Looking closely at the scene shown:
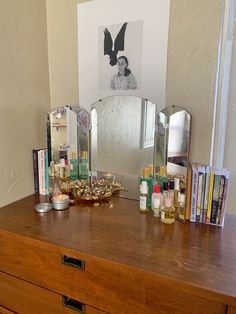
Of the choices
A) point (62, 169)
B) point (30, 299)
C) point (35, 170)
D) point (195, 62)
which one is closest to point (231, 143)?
point (195, 62)

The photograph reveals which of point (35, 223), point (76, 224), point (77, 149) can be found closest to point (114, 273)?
point (76, 224)

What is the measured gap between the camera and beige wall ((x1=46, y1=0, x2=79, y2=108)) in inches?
48.2

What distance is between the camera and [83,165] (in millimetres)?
1306

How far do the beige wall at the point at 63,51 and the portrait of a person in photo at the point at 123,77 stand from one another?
229 mm

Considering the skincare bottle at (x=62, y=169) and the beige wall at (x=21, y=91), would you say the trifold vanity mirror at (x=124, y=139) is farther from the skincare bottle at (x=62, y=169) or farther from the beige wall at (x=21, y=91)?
the beige wall at (x=21, y=91)

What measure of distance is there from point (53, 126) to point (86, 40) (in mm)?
449

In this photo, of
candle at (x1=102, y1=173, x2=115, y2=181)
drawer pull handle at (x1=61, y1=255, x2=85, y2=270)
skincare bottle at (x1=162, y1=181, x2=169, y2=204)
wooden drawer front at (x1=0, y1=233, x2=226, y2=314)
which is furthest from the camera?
candle at (x1=102, y1=173, x2=115, y2=181)

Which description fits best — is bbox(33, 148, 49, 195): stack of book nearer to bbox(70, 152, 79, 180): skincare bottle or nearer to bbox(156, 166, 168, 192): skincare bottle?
bbox(70, 152, 79, 180): skincare bottle

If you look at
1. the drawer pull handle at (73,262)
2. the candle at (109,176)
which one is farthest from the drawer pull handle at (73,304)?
the candle at (109,176)

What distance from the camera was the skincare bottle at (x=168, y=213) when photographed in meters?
0.95

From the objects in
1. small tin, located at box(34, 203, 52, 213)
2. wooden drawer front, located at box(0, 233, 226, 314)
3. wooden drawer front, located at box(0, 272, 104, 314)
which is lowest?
wooden drawer front, located at box(0, 272, 104, 314)

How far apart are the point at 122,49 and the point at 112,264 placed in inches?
35.0

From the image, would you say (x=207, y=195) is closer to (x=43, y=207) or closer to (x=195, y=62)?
(x=195, y=62)

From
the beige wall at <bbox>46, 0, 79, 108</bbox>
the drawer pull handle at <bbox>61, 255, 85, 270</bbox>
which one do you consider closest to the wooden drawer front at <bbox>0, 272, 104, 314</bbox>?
the drawer pull handle at <bbox>61, 255, 85, 270</bbox>
